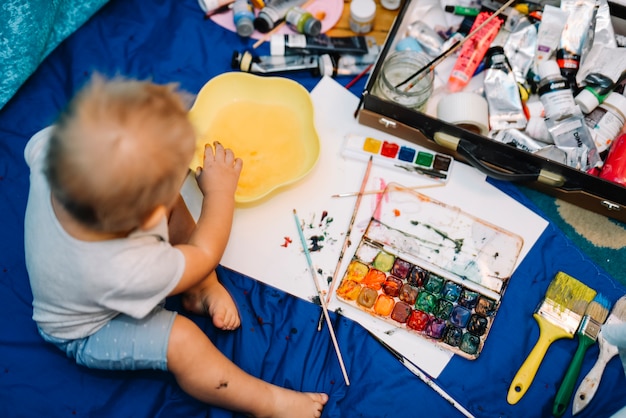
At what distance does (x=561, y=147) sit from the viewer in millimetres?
1127

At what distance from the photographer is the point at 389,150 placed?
118cm

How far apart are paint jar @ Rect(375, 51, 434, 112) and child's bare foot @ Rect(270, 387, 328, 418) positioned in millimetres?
618

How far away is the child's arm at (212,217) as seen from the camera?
873mm

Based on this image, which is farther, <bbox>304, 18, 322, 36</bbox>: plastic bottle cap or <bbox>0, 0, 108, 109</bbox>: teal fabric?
<bbox>304, 18, 322, 36</bbox>: plastic bottle cap

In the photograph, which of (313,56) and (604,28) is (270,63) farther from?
(604,28)

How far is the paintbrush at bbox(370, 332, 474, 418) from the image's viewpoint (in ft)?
3.35

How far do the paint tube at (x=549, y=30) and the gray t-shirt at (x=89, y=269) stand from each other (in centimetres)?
92

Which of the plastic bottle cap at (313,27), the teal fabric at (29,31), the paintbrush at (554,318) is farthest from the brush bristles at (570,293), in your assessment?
the teal fabric at (29,31)

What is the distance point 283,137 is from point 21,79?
601 millimetres

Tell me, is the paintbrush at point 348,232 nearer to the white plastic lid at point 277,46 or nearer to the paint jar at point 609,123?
the white plastic lid at point 277,46

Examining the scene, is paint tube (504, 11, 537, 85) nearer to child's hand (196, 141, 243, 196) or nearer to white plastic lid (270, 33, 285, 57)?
white plastic lid (270, 33, 285, 57)

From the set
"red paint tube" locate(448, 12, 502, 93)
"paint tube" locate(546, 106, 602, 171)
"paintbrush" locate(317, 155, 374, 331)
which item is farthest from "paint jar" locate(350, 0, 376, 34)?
"paint tube" locate(546, 106, 602, 171)

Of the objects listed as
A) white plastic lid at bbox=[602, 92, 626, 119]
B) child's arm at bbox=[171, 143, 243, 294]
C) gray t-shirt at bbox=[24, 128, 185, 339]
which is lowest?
gray t-shirt at bbox=[24, 128, 185, 339]

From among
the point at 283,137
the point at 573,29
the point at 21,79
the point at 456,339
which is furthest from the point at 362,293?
the point at 21,79
